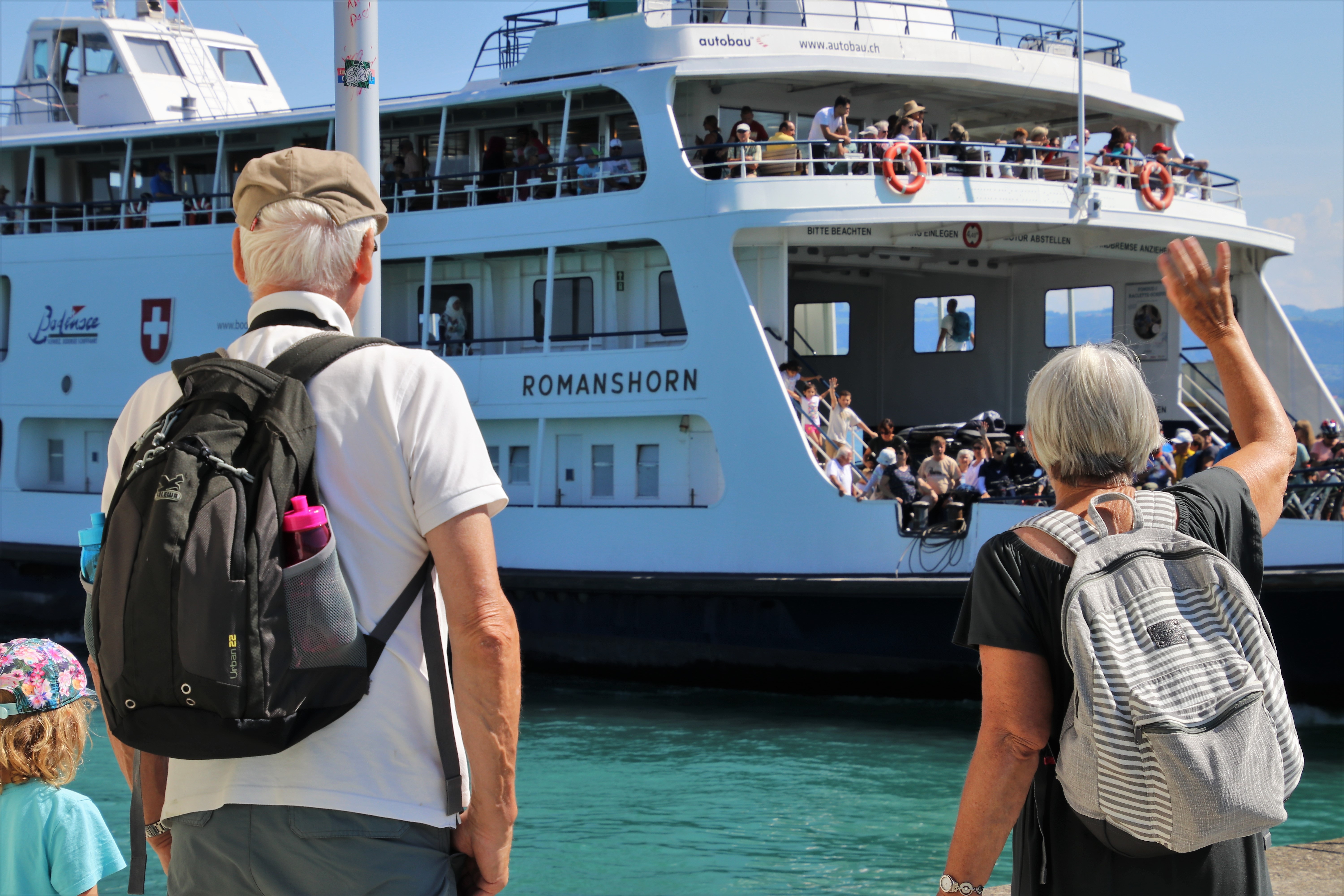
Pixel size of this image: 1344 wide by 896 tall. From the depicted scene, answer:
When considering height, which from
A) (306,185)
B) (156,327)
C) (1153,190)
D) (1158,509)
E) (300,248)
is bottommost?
(1158,509)

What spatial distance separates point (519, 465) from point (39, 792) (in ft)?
34.5

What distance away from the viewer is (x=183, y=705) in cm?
178

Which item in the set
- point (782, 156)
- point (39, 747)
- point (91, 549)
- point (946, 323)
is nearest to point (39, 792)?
point (39, 747)

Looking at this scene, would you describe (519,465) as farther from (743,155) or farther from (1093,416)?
(1093,416)

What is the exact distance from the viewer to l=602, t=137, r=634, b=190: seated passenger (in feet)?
41.5

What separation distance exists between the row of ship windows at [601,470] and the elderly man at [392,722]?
10.2 meters

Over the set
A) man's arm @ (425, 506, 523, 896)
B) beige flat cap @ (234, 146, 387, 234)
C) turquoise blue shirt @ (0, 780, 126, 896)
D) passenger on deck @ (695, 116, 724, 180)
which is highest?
passenger on deck @ (695, 116, 724, 180)

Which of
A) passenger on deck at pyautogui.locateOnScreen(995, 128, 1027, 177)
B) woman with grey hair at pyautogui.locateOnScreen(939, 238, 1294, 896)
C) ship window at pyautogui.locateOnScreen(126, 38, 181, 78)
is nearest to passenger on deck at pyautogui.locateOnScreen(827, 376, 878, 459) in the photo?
passenger on deck at pyautogui.locateOnScreen(995, 128, 1027, 177)

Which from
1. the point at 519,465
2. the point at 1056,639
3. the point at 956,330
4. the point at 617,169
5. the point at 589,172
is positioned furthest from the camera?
the point at 956,330

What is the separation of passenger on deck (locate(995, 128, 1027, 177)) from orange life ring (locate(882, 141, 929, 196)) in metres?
0.85

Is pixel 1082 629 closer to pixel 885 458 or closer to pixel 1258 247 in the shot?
pixel 885 458

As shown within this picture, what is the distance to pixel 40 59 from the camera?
18.2 metres

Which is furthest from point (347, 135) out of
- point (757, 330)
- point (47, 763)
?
point (757, 330)

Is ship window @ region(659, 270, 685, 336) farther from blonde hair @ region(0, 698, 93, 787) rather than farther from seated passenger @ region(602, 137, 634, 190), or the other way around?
blonde hair @ region(0, 698, 93, 787)
